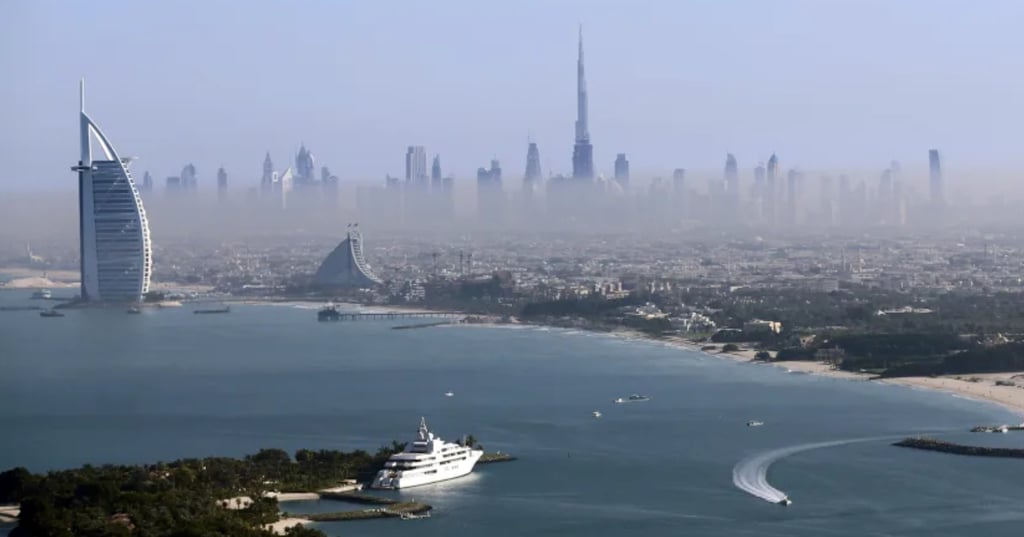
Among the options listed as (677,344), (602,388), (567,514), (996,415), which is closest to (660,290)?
(677,344)

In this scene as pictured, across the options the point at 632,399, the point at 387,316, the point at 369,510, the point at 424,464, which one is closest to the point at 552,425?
the point at 632,399

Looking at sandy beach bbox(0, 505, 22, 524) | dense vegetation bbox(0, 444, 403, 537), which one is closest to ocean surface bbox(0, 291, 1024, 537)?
dense vegetation bbox(0, 444, 403, 537)

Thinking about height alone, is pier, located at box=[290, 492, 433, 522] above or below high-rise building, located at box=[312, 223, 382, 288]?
below

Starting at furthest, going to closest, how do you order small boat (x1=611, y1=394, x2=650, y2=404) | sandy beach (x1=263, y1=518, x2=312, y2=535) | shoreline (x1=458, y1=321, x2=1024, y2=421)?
small boat (x1=611, y1=394, x2=650, y2=404)
shoreline (x1=458, y1=321, x2=1024, y2=421)
sandy beach (x1=263, y1=518, x2=312, y2=535)

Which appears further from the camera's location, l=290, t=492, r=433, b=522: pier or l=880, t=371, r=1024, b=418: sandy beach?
l=880, t=371, r=1024, b=418: sandy beach

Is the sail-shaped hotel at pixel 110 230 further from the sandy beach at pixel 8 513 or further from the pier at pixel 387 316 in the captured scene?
the sandy beach at pixel 8 513

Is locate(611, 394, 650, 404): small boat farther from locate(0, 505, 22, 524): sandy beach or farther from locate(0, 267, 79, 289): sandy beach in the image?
locate(0, 267, 79, 289): sandy beach

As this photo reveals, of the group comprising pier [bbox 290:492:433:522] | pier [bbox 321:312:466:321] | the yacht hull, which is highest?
pier [bbox 321:312:466:321]
